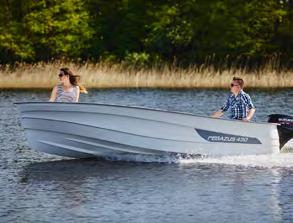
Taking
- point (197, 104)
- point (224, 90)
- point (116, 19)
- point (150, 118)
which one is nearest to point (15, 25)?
point (116, 19)

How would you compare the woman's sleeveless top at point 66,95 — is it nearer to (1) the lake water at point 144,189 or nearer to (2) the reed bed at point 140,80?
(1) the lake water at point 144,189

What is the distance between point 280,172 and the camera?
50.4 ft

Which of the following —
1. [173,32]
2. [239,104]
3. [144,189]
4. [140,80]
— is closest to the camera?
[144,189]

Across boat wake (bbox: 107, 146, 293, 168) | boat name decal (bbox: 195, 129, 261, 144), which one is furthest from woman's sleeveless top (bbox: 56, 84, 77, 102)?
boat name decal (bbox: 195, 129, 261, 144)

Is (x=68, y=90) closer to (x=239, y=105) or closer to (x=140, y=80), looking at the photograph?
(x=239, y=105)

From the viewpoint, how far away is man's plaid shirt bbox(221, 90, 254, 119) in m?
17.2

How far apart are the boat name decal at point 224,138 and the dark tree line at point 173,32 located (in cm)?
3930

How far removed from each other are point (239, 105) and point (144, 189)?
4.09 metres

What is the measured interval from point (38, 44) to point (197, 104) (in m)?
28.4

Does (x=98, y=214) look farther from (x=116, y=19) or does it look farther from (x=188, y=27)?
(x=116, y=19)

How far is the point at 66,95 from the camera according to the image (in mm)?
17297

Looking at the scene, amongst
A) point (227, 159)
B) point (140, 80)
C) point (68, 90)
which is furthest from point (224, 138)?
point (140, 80)

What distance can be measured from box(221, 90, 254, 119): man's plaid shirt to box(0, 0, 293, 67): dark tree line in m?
38.9

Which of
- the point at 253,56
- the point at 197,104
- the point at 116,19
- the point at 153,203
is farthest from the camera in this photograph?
the point at 116,19
